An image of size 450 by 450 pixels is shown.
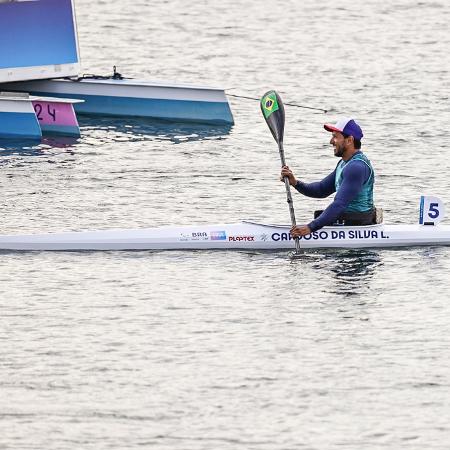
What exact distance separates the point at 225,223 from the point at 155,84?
994 cm

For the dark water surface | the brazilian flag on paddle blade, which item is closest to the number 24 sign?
the dark water surface

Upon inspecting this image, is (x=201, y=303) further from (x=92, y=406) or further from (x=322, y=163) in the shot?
(x=322, y=163)

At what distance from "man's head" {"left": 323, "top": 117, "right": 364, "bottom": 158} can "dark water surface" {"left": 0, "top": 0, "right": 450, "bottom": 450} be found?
60.6 inches

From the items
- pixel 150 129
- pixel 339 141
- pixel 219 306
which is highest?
pixel 339 141

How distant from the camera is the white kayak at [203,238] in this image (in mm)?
23219

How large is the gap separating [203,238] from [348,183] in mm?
2358

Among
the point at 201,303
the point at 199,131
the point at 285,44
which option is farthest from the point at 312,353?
the point at 285,44

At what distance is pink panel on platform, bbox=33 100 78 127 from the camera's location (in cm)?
3325

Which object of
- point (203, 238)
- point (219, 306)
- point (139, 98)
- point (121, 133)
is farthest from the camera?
point (139, 98)

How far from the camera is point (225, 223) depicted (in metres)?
25.5

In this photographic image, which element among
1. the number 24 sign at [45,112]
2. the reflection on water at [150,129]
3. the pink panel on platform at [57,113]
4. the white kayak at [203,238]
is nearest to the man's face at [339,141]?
the white kayak at [203,238]

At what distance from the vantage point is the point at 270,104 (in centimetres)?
2438

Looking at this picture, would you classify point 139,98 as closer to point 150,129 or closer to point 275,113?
point 150,129

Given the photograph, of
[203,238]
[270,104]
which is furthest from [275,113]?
[203,238]
